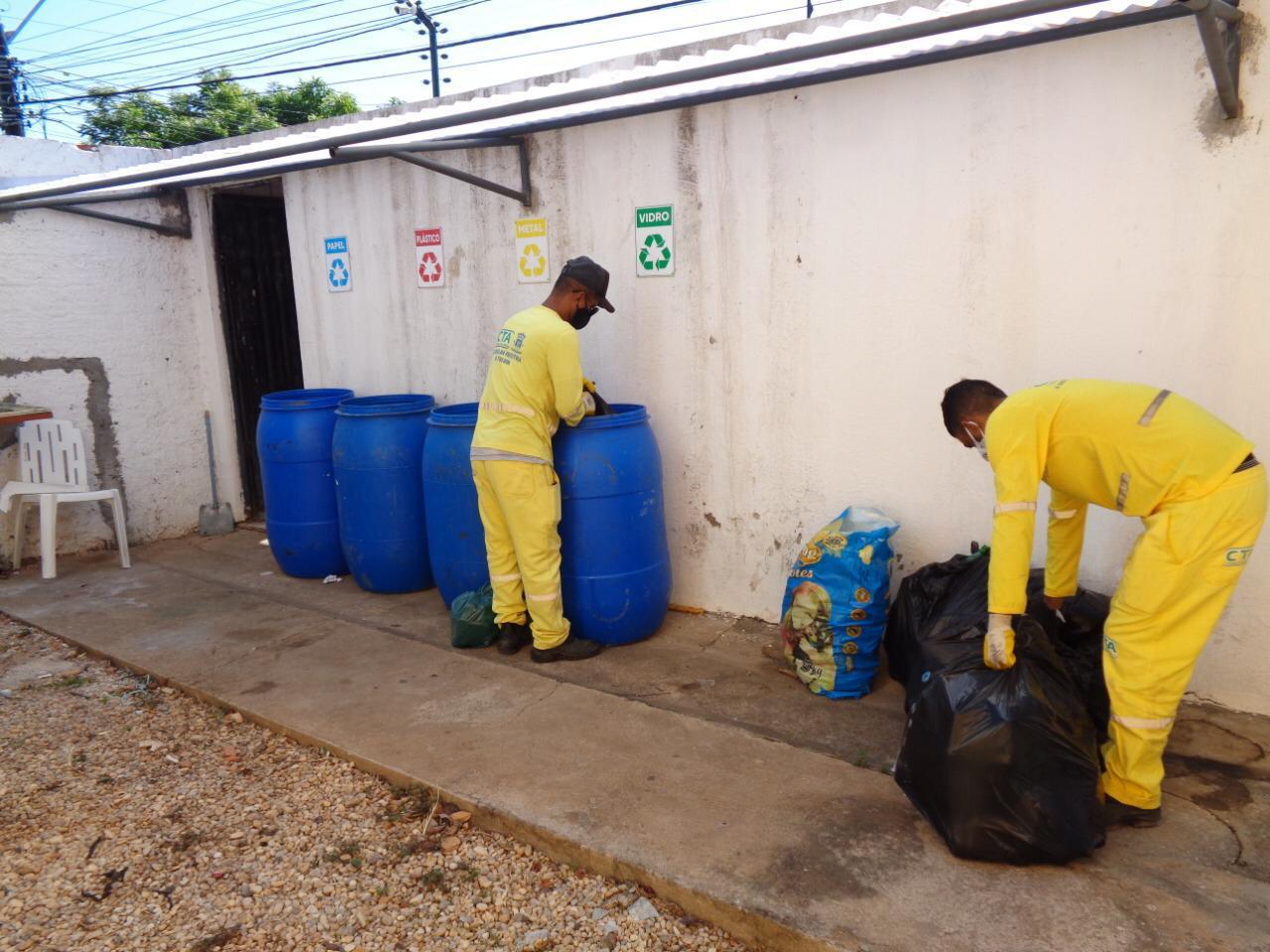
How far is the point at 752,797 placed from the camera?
117 inches

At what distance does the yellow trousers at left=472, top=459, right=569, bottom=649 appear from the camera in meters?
4.02

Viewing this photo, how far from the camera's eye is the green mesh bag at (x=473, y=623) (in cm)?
438

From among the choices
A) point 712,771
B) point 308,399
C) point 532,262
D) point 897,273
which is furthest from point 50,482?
point 897,273

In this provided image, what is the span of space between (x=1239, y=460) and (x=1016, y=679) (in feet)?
2.85

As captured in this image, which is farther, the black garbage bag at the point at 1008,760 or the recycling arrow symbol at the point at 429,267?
the recycling arrow symbol at the point at 429,267

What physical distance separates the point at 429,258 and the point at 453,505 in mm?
1660

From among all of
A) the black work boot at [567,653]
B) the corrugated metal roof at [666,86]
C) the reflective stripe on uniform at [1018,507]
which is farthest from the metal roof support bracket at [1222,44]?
the black work boot at [567,653]

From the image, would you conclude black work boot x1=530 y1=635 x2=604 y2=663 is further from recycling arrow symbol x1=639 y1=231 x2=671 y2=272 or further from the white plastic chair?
the white plastic chair

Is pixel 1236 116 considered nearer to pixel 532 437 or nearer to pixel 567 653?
pixel 532 437

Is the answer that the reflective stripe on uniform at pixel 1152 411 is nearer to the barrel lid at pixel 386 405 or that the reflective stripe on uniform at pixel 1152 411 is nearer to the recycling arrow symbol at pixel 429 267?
the barrel lid at pixel 386 405

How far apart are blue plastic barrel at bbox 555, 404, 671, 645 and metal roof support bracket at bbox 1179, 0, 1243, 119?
2498 mm

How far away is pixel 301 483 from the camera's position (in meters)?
5.44

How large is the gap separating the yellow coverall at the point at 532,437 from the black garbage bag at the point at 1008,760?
186 centimetres

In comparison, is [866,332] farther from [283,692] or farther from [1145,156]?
[283,692]
